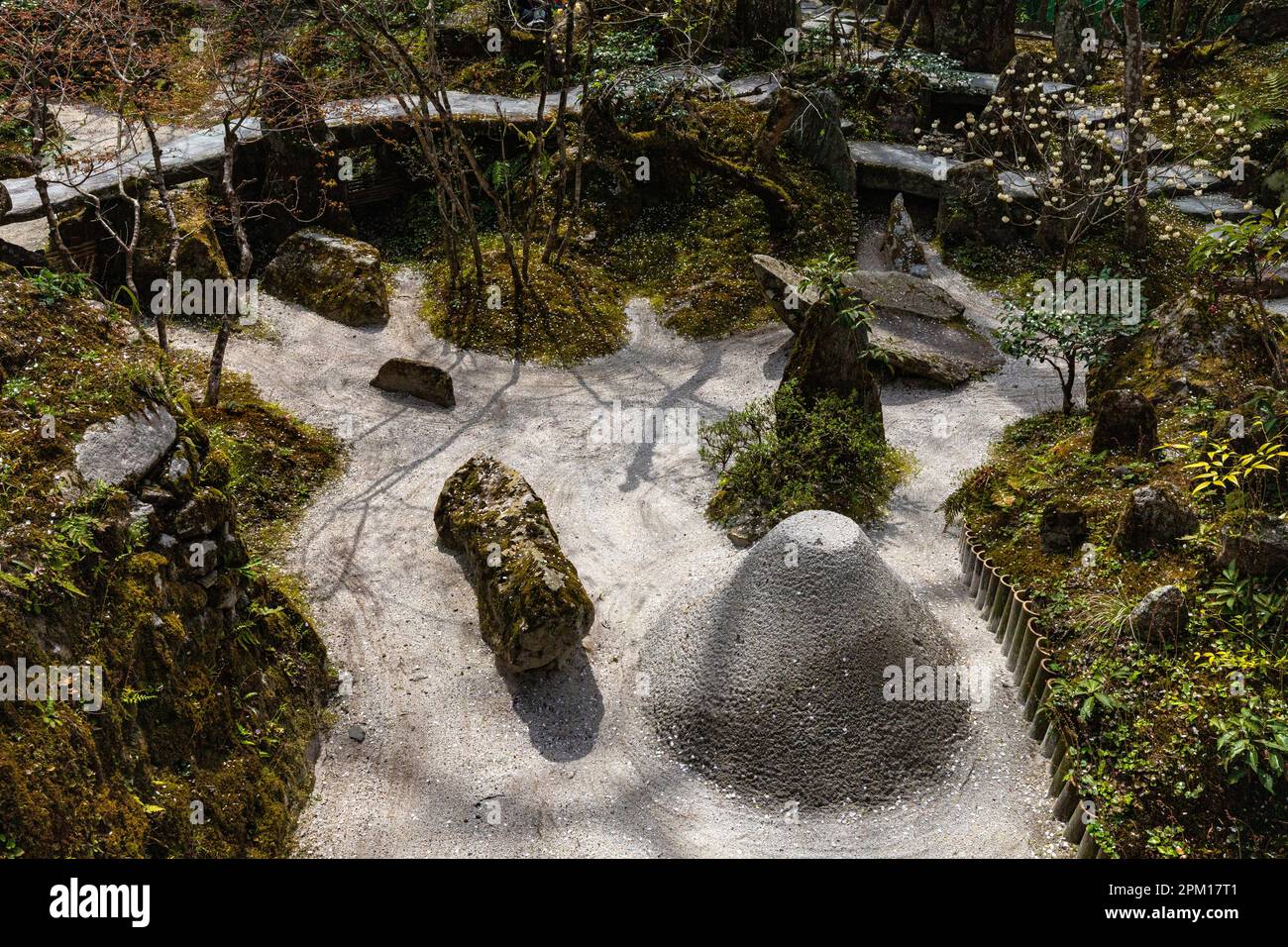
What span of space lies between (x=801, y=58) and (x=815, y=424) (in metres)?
12.8

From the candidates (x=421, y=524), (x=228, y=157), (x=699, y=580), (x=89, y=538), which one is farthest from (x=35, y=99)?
(x=699, y=580)

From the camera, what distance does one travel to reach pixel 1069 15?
848 inches

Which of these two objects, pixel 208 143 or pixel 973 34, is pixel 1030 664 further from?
pixel 973 34

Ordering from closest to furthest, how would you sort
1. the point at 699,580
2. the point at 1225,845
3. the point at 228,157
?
the point at 1225,845 → the point at 699,580 → the point at 228,157

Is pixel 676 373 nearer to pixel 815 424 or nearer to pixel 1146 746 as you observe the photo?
pixel 815 424

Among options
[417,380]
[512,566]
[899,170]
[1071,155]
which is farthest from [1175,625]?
[899,170]

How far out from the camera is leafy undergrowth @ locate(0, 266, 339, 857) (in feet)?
20.3

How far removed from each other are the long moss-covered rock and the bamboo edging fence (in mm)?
4162

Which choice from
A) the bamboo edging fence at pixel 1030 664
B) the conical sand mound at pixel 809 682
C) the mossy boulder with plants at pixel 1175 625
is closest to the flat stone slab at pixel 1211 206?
the mossy boulder with plants at pixel 1175 625

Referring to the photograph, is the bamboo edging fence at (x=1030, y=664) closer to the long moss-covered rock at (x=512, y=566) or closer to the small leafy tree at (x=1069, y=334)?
the small leafy tree at (x=1069, y=334)

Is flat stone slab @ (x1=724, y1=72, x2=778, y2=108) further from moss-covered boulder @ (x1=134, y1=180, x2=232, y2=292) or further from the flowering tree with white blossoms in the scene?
moss-covered boulder @ (x1=134, y1=180, x2=232, y2=292)

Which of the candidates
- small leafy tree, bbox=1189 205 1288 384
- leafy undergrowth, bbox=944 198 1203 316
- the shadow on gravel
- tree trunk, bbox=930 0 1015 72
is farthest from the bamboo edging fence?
tree trunk, bbox=930 0 1015 72

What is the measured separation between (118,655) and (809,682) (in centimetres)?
557

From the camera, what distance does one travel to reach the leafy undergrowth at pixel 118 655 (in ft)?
20.3
